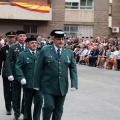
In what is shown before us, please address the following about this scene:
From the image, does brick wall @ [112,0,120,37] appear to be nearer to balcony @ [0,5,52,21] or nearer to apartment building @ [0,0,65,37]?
apartment building @ [0,0,65,37]

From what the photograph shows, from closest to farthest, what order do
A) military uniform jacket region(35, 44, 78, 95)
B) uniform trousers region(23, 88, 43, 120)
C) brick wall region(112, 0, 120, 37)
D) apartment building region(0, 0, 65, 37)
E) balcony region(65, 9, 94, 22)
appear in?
military uniform jacket region(35, 44, 78, 95) → uniform trousers region(23, 88, 43, 120) → apartment building region(0, 0, 65, 37) → balcony region(65, 9, 94, 22) → brick wall region(112, 0, 120, 37)

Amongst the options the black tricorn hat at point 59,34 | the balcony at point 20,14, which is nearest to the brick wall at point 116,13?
the balcony at point 20,14

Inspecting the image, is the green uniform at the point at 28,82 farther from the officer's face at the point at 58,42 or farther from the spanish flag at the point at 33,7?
the spanish flag at the point at 33,7

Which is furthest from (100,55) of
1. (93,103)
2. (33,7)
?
(33,7)

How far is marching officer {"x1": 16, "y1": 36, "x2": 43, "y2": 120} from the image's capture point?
340 inches

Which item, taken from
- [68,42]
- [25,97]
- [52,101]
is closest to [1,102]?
[25,97]

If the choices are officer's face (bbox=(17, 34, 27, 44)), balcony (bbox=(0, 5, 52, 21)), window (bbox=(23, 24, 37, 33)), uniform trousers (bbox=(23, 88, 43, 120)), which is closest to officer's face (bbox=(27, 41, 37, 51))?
officer's face (bbox=(17, 34, 27, 44))

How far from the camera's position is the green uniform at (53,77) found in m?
7.46

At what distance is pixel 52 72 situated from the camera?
7512mm

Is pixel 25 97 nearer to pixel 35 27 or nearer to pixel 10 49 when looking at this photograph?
pixel 10 49

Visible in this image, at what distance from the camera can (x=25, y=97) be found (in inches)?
346

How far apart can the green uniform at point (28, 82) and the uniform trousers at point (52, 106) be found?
1070 mm

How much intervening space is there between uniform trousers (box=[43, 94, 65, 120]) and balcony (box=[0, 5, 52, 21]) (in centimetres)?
3639

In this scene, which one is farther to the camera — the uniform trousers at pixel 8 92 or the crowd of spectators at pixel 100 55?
the crowd of spectators at pixel 100 55
